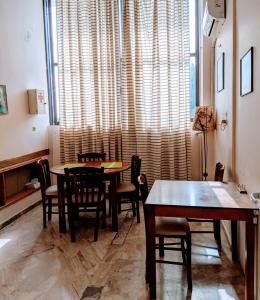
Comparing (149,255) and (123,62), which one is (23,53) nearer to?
(123,62)

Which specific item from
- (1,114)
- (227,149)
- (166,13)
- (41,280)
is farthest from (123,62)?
(41,280)

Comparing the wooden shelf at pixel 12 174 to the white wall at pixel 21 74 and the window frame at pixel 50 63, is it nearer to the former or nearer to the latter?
the white wall at pixel 21 74

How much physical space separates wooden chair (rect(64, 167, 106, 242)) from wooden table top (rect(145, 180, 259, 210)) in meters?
0.85

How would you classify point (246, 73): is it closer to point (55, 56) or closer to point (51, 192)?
point (51, 192)

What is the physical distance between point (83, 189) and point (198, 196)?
5.05 ft

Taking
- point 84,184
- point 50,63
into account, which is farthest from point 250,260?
point 50,63

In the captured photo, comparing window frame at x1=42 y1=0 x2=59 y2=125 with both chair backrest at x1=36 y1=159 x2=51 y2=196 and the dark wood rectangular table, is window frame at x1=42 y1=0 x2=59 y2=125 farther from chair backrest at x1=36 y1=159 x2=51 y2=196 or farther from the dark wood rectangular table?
the dark wood rectangular table

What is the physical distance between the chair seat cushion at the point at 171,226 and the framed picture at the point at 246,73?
118 centimetres

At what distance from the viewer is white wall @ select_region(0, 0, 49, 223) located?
405cm

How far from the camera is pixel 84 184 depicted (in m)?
3.46

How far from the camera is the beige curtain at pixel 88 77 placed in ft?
16.4

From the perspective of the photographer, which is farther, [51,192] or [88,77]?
[88,77]

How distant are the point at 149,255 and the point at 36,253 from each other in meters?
1.43

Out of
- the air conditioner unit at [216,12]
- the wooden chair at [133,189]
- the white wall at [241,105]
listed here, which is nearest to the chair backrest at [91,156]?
the wooden chair at [133,189]
